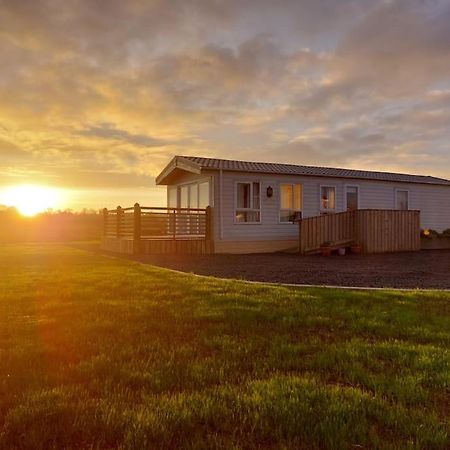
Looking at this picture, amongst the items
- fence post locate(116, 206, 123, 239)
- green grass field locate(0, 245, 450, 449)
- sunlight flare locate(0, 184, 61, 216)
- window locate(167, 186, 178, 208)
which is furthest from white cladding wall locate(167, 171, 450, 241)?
sunlight flare locate(0, 184, 61, 216)

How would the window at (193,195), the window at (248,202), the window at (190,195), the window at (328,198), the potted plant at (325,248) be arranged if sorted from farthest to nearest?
the window at (328,198)
the window at (193,195)
the window at (190,195)
the window at (248,202)
the potted plant at (325,248)

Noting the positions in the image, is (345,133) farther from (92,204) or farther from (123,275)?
(92,204)

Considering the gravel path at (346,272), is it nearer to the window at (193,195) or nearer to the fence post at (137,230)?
the fence post at (137,230)

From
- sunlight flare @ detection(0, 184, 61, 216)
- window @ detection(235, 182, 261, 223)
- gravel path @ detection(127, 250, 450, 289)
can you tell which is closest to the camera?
gravel path @ detection(127, 250, 450, 289)

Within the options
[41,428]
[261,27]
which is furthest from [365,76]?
[41,428]

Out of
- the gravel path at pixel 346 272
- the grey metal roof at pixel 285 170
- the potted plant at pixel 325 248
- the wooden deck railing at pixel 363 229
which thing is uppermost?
the grey metal roof at pixel 285 170

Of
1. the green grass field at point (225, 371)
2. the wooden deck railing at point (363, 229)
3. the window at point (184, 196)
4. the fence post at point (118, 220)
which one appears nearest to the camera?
the green grass field at point (225, 371)

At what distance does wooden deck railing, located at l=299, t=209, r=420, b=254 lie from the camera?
626 inches

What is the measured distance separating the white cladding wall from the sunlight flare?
19160 mm

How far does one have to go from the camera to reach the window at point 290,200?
57.8 feet

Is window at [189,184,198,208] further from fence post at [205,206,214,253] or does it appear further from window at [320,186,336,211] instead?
window at [320,186,336,211]

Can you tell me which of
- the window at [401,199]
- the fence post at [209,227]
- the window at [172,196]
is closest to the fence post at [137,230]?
the fence post at [209,227]

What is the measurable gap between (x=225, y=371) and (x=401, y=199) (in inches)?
768

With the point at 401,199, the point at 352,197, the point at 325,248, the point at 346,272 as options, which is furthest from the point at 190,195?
the point at 401,199
